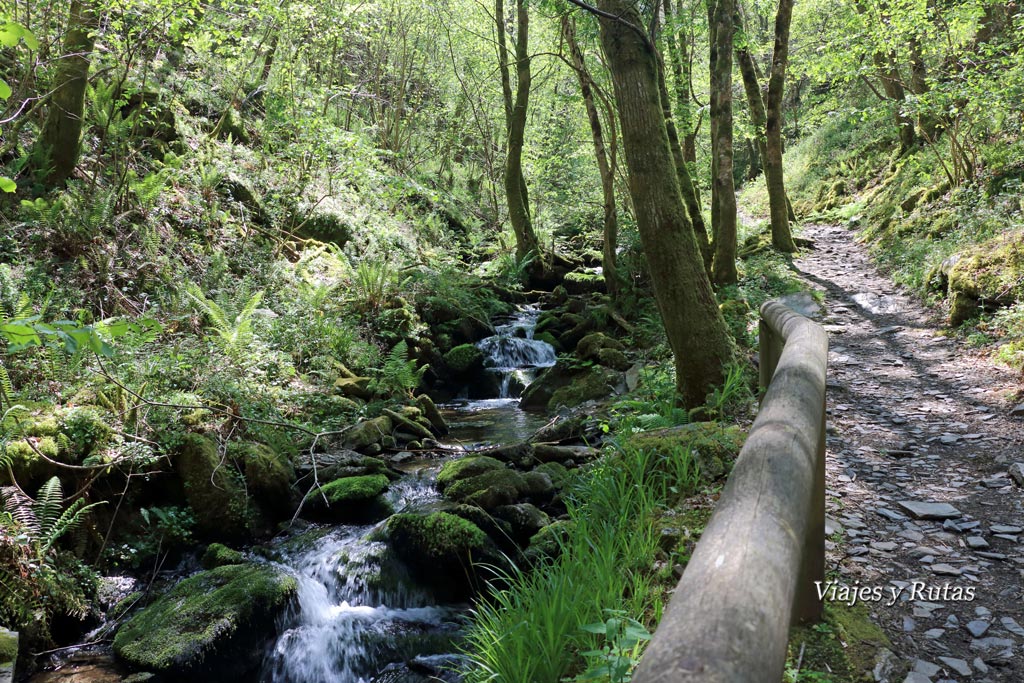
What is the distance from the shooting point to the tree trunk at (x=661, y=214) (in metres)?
6.47

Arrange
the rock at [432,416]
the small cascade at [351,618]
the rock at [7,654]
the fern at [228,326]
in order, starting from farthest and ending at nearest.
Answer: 1. the rock at [432,416]
2. the fern at [228,326]
3. the small cascade at [351,618]
4. the rock at [7,654]

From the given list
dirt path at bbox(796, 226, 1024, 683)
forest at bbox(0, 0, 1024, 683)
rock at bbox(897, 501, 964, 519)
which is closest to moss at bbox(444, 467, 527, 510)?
forest at bbox(0, 0, 1024, 683)

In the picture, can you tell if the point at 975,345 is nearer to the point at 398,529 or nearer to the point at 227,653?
the point at 398,529

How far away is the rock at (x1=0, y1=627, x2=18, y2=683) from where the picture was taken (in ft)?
14.3

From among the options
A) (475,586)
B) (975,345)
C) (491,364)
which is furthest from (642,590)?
(491,364)

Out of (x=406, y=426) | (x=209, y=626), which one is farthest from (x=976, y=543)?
(x=406, y=426)

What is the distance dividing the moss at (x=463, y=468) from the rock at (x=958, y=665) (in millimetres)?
5081

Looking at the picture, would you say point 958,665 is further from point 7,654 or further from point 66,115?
point 66,115

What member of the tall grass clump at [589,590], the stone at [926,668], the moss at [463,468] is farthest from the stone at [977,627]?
the moss at [463,468]

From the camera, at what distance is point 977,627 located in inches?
115

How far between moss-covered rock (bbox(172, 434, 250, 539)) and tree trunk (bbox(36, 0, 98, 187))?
6.34m

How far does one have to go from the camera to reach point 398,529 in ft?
20.5

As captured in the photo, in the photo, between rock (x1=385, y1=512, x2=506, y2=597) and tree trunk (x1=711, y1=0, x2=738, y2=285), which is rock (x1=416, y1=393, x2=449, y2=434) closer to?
rock (x1=385, y1=512, x2=506, y2=597)

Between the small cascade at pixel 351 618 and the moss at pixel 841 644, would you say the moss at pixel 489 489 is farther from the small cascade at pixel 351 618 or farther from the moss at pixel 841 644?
the moss at pixel 841 644
